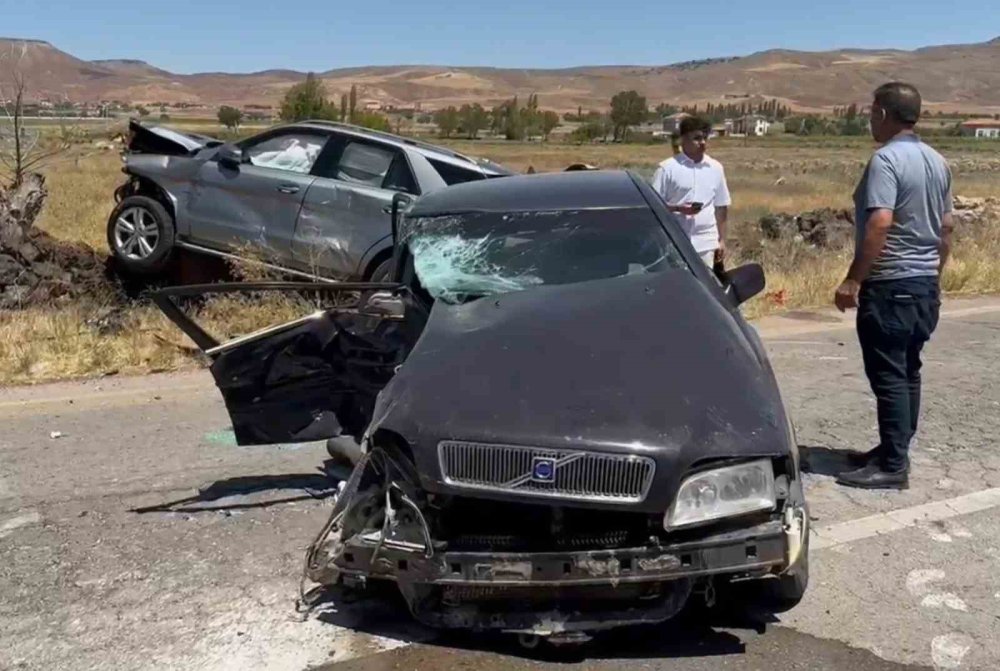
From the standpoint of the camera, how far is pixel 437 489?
3.40 m

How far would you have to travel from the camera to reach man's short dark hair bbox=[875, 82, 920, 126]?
194 inches

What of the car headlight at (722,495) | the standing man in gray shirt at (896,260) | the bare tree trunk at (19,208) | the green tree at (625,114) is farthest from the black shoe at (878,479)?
the green tree at (625,114)

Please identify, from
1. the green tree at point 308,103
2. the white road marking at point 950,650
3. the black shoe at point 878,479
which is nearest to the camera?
the white road marking at point 950,650

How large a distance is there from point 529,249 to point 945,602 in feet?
7.57

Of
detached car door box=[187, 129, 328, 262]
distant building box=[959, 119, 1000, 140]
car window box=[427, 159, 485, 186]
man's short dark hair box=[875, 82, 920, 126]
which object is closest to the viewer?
man's short dark hair box=[875, 82, 920, 126]

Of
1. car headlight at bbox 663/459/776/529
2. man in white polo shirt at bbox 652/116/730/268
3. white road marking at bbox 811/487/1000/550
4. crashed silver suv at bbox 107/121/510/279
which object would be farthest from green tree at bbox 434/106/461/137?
car headlight at bbox 663/459/776/529

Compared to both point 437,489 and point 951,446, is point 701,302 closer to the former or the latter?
point 437,489

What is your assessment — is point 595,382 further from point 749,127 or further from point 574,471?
point 749,127

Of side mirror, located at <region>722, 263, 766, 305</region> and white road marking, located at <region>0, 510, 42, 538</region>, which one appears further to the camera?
side mirror, located at <region>722, 263, 766, 305</region>

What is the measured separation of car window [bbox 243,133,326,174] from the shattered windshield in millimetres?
4615

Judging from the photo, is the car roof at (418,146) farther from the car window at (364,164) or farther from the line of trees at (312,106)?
the line of trees at (312,106)

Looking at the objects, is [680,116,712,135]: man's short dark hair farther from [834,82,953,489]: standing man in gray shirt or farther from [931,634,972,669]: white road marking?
[931,634,972,669]: white road marking

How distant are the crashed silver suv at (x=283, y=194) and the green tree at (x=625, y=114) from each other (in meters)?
85.1

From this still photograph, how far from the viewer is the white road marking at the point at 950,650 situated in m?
3.51
